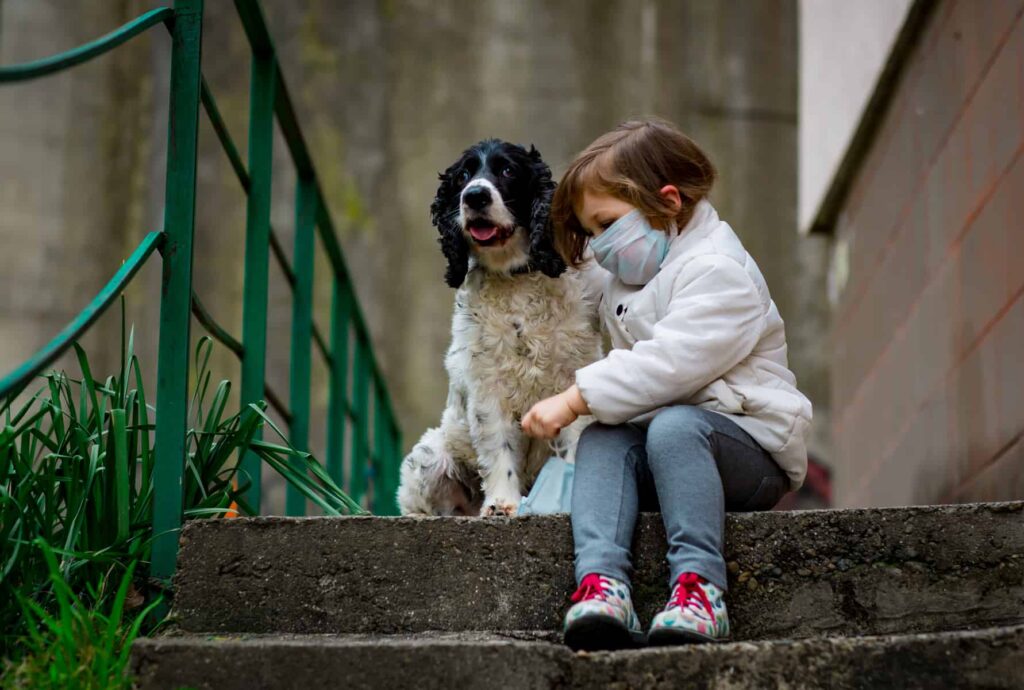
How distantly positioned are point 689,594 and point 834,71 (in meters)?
4.51

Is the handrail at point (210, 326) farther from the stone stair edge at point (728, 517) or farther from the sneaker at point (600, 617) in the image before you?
the sneaker at point (600, 617)

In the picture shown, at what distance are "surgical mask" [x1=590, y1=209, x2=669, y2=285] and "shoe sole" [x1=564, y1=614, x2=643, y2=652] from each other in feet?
2.87

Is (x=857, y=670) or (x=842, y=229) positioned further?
(x=842, y=229)

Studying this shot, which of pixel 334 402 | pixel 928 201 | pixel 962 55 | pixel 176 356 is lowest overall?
pixel 334 402

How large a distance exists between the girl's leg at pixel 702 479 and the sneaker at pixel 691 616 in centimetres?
2

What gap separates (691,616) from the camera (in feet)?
7.06

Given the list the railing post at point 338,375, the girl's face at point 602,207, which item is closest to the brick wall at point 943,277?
the girl's face at point 602,207

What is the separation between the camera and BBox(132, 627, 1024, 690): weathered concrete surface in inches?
77.9

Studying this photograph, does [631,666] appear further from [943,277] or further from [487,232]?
[943,277]

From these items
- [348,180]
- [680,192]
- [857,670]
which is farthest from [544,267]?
[348,180]

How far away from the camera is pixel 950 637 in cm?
199

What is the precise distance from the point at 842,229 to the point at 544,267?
340 centimetres

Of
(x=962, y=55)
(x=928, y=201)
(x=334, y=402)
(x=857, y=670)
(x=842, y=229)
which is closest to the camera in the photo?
(x=857, y=670)

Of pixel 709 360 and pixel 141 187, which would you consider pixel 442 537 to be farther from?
pixel 141 187
